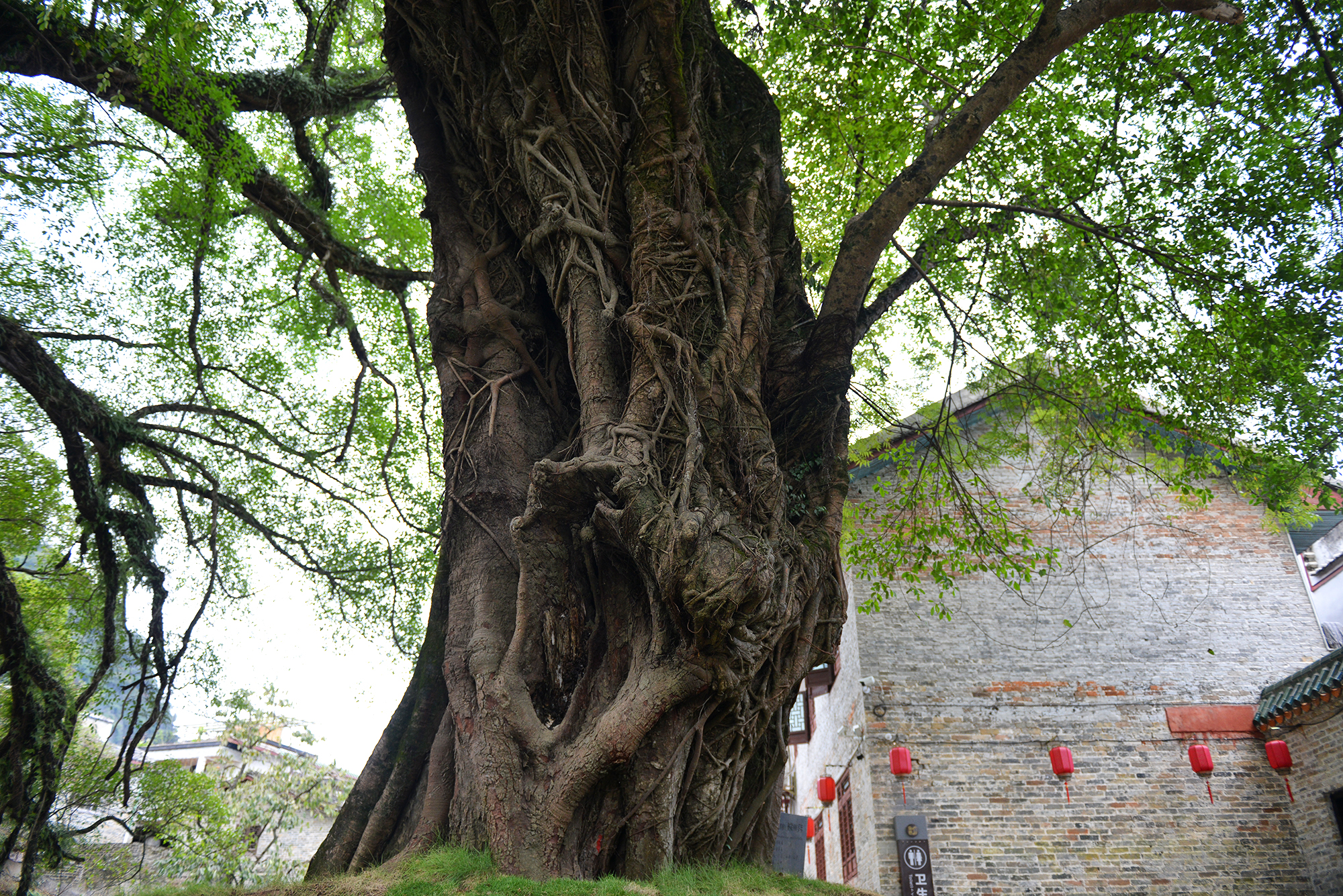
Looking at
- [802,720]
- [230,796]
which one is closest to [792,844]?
[802,720]

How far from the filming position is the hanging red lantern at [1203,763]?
9180mm

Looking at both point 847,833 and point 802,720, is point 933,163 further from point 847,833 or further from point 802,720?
point 802,720

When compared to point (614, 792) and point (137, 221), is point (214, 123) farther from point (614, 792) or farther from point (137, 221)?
point (614, 792)

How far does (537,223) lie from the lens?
5020 millimetres

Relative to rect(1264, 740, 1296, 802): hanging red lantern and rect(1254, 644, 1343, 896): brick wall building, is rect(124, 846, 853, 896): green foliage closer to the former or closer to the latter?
rect(1254, 644, 1343, 896): brick wall building

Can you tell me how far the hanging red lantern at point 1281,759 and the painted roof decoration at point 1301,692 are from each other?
0.75 feet

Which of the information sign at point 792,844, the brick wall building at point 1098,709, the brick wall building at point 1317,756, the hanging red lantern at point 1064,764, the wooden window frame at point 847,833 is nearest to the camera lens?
the information sign at point 792,844

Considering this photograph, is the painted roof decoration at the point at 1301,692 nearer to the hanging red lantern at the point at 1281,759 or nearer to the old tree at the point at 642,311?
the hanging red lantern at the point at 1281,759

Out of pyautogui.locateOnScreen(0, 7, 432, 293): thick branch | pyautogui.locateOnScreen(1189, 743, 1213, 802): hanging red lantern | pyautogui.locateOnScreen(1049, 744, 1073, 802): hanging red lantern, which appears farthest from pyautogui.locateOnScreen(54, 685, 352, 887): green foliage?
pyautogui.locateOnScreen(1189, 743, 1213, 802): hanging red lantern

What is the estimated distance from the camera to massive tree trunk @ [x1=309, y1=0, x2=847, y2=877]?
378cm

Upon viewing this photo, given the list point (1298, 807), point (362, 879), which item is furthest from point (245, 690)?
point (1298, 807)

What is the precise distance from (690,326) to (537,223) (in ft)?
4.13

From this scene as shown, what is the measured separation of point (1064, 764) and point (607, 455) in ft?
25.6

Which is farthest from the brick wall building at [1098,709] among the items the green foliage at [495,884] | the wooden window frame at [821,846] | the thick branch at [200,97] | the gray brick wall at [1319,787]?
the thick branch at [200,97]
